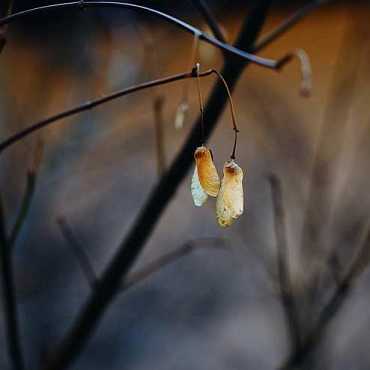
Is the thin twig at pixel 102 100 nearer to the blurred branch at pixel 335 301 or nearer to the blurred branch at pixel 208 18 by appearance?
the blurred branch at pixel 208 18

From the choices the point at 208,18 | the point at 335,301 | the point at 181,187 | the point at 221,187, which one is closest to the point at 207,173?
the point at 221,187

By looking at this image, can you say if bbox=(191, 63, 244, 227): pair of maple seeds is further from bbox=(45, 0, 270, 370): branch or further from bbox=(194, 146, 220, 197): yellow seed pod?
bbox=(45, 0, 270, 370): branch

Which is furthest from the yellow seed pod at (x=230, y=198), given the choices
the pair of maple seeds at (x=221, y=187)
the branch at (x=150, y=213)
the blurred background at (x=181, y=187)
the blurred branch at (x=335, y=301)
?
the blurred background at (x=181, y=187)

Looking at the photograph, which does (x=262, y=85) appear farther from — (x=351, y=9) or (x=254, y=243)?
(x=254, y=243)

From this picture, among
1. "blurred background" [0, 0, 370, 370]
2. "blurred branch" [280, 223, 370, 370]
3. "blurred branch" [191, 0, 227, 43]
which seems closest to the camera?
"blurred branch" [191, 0, 227, 43]

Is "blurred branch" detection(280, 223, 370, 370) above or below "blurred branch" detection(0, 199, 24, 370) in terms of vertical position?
below

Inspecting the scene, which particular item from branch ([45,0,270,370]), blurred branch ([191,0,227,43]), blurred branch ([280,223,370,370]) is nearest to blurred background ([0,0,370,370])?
blurred branch ([280,223,370,370])
